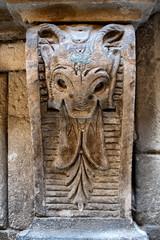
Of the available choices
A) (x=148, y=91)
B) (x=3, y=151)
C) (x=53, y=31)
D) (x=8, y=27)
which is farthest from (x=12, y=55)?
(x=148, y=91)

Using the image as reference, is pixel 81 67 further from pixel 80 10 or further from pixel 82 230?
pixel 82 230

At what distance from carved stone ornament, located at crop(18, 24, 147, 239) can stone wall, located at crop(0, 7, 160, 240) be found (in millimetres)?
196

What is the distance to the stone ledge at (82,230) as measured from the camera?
1271mm

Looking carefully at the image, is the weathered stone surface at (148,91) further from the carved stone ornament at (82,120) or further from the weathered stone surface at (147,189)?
the carved stone ornament at (82,120)

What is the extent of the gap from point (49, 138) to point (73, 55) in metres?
0.46

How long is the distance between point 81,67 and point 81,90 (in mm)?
111

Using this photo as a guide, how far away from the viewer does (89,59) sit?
1.17m

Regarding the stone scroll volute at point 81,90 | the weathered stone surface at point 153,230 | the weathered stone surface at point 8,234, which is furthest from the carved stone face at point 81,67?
the weathered stone surface at point 8,234

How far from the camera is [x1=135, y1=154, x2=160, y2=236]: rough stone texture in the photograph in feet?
4.88

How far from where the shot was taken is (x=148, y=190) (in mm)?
1492

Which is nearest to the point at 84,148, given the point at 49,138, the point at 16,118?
the point at 49,138

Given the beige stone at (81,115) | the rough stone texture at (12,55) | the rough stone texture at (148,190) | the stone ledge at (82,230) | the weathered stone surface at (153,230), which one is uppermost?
the rough stone texture at (12,55)

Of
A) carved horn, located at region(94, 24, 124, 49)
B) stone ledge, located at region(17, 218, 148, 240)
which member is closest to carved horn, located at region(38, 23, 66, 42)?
carved horn, located at region(94, 24, 124, 49)

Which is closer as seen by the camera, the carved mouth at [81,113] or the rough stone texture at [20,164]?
the carved mouth at [81,113]
